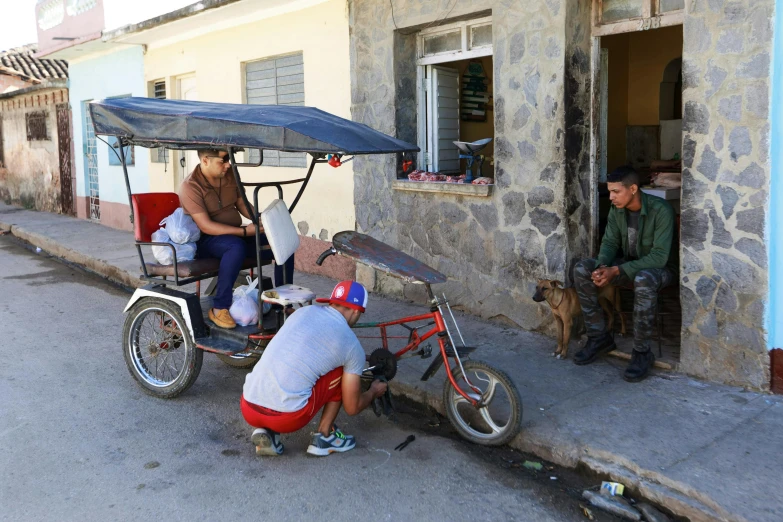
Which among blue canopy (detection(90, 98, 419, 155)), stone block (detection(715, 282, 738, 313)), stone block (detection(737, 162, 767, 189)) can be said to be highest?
blue canopy (detection(90, 98, 419, 155))

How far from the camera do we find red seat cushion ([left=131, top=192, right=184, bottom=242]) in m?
→ 5.71

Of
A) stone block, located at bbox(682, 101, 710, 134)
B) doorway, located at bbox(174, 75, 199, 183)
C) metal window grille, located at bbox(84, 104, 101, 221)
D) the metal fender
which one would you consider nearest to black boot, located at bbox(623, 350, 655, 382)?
stone block, located at bbox(682, 101, 710, 134)

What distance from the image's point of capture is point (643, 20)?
19.1ft

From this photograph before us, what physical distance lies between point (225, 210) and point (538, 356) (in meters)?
2.86

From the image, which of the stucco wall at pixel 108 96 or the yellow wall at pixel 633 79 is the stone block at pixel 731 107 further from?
the stucco wall at pixel 108 96

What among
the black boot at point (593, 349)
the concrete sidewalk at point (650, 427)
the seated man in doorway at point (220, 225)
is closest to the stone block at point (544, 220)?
the concrete sidewalk at point (650, 427)

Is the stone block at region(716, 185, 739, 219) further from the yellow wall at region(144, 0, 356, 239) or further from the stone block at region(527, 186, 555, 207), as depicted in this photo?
the yellow wall at region(144, 0, 356, 239)

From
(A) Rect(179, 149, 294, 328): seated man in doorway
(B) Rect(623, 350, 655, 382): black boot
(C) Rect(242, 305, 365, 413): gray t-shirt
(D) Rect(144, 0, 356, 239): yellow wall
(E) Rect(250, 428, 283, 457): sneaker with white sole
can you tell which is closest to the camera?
(C) Rect(242, 305, 365, 413): gray t-shirt

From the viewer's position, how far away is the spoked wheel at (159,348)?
5.43m

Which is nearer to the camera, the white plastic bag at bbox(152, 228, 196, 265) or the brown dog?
the white plastic bag at bbox(152, 228, 196, 265)

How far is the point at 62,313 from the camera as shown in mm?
8297

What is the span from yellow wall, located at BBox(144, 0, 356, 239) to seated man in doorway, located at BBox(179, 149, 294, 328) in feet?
10.1

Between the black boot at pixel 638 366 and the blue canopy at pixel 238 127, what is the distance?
2.29 meters

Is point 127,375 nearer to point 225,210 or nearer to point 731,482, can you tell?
point 225,210
